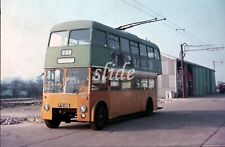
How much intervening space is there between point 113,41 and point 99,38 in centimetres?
116

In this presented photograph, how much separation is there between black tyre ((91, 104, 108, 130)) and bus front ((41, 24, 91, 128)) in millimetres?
286

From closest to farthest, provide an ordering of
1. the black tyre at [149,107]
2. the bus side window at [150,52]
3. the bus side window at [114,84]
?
the bus side window at [114,84] < the black tyre at [149,107] < the bus side window at [150,52]

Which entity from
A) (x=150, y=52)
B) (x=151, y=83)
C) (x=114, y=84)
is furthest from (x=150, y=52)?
(x=114, y=84)

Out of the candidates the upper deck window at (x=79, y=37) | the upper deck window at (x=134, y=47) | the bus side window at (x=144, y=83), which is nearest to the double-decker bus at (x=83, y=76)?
the upper deck window at (x=79, y=37)

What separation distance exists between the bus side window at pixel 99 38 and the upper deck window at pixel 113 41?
0.48m

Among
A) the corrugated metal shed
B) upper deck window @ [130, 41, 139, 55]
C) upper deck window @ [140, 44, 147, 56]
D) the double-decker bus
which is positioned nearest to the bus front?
the double-decker bus

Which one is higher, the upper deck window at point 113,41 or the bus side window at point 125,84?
the upper deck window at point 113,41

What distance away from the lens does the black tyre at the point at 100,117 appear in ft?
35.8

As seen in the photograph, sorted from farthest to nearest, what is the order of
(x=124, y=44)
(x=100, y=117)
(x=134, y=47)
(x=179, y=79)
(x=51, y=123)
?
(x=179, y=79) → (x=134, y=47) → (x=124, y=44) → (x=51, y=123) → (x=100, y=117)

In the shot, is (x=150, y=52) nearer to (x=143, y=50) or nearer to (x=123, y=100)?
(x=143, y=50)

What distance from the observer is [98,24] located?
1173 centimetres

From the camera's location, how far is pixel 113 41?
1273 centimetres

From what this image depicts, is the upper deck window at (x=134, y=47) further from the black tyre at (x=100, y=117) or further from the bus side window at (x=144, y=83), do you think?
the black tyre at (x=100, y=117)

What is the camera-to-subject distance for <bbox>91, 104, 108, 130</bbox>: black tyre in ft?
35.8
